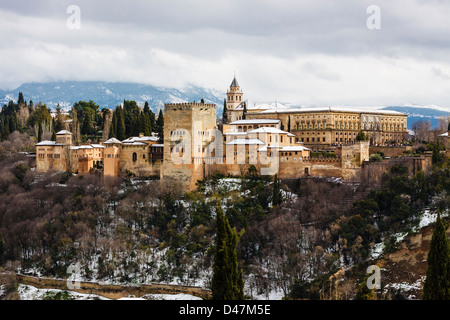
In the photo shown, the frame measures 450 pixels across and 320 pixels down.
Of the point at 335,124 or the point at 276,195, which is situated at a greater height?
the point at 335,124

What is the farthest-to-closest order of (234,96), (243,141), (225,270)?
(234,96), (243,141), (225,270)

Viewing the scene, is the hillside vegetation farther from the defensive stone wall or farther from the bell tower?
the bell tower

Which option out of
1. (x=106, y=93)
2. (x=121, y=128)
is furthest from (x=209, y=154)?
(x=106, y=93)

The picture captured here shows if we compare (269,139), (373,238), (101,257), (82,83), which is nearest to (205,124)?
(269,139)

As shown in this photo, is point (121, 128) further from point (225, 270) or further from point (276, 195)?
point (225, 270)

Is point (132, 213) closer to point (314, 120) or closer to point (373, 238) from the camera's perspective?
point (373, 238)

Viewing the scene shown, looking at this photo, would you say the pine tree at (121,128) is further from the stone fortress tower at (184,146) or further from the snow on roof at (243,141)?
the snow on roof at (243,141)

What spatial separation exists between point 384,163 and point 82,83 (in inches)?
4437

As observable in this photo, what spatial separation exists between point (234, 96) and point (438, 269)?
42.0m

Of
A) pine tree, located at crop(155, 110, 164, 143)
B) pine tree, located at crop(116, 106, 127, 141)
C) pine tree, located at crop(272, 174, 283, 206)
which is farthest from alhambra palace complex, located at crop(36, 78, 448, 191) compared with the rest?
pine tree, located at crop(116, 106, 127, 141)

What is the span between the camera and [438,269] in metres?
23.3

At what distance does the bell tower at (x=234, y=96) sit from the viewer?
208 feet

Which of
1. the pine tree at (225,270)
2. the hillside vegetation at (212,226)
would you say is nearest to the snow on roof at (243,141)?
the hillside vegetation at (212,226)

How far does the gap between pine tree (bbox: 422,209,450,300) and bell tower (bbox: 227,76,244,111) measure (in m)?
40.8
